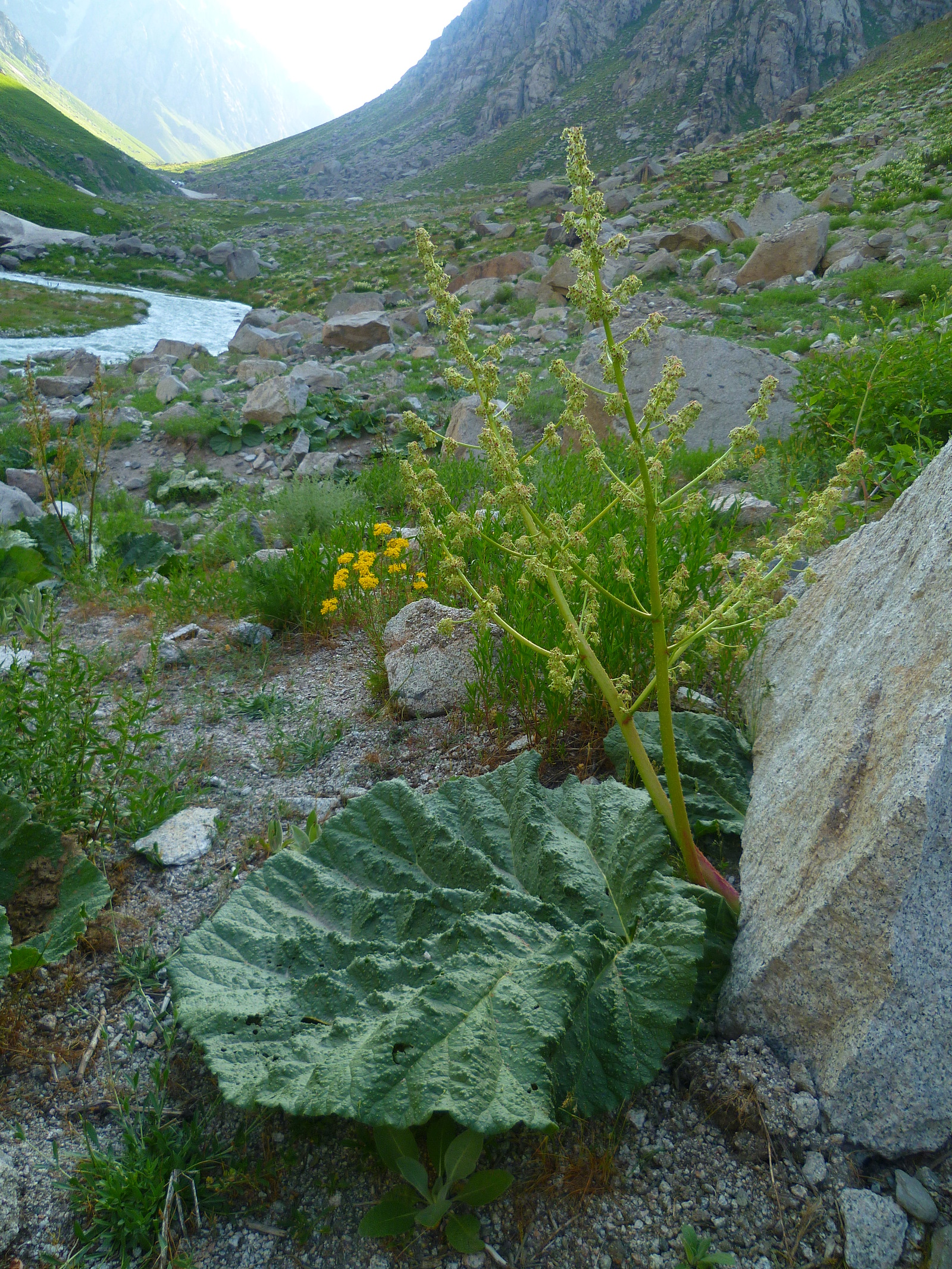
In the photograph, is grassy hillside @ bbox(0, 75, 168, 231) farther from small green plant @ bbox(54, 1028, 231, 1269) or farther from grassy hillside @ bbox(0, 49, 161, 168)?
grassy hillside @ bbox(0, 49, 161, 168)

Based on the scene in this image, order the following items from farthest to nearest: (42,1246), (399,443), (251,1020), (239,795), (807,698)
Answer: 1. (399,443)
2. (239,795)
3. (807,698)
4. (251,1020)
5. (42,1246)

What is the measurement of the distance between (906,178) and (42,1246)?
A: 75.4 ft

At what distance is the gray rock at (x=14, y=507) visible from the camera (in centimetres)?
586

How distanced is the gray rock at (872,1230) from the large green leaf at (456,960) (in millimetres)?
367

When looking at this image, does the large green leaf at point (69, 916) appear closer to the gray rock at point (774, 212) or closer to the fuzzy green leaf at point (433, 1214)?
the fuzzy green leaf at point (433, 1214)

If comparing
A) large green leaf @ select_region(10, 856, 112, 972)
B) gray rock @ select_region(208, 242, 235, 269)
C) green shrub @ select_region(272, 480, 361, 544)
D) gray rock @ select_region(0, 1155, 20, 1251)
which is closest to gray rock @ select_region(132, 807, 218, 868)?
large green leaf @ select_region(10, 856, 112, 972)

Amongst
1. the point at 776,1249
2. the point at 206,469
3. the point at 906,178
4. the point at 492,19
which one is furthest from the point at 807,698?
the point at 492,19

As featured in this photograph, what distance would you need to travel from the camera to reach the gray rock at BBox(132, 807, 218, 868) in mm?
2334

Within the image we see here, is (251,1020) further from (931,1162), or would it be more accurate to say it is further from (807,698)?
(807,698)

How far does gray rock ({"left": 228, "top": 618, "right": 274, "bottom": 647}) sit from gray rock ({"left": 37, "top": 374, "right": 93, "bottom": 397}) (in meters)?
9.70

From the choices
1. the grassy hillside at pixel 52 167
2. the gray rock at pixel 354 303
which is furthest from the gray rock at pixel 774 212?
the grassy hillside at pixel 52 167

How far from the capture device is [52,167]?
53.4 m

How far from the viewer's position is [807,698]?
181 centimetres

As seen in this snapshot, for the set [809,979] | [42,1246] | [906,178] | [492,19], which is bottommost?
[906,178]
